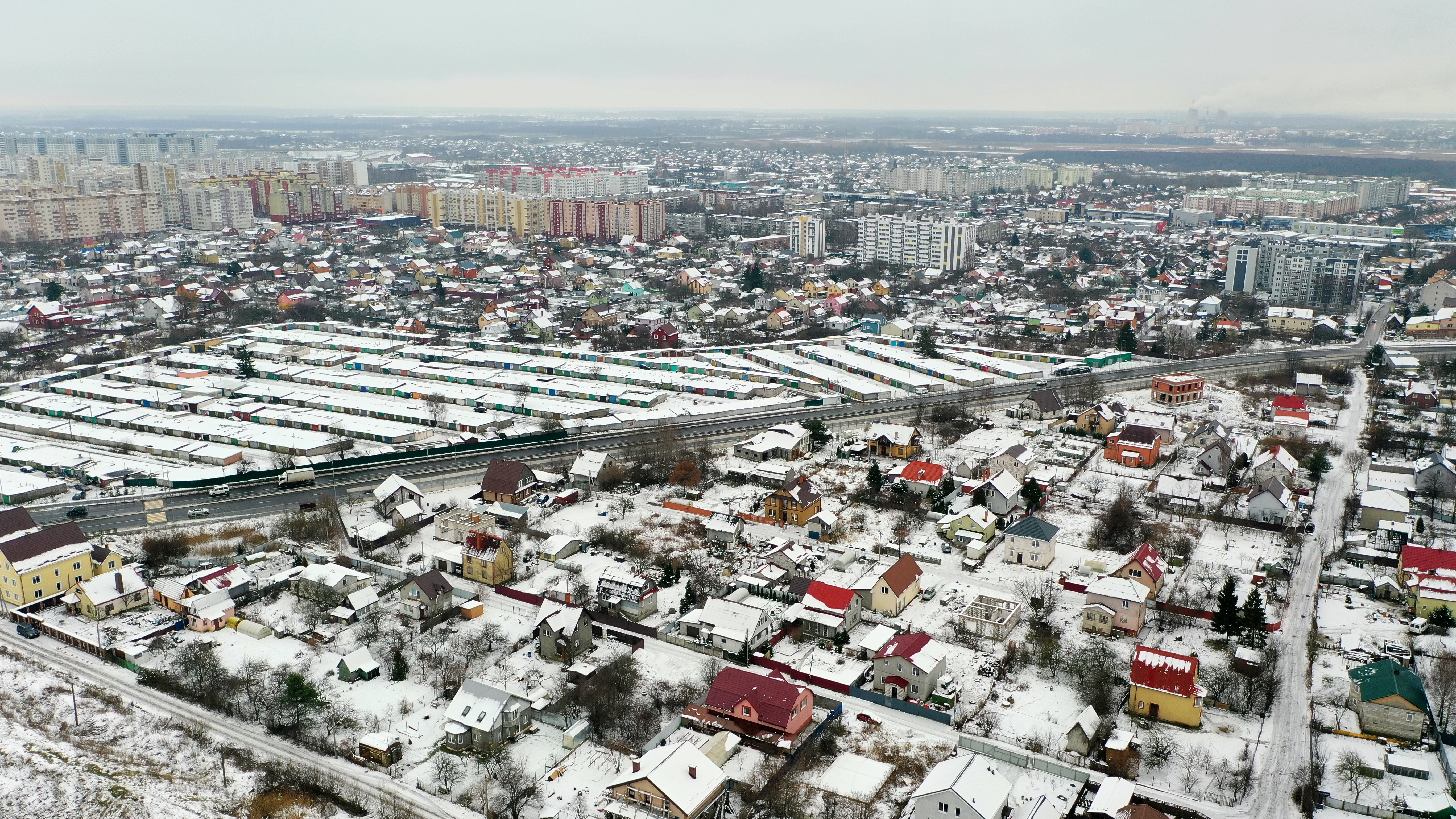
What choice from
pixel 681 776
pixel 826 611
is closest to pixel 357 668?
pixel 681 776

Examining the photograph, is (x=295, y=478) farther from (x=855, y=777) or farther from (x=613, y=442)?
(x=855, y=777)

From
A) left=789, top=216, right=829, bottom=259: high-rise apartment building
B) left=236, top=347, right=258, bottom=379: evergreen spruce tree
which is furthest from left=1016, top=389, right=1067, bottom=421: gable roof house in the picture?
left=789, top=216, right=829, bottom=259: high-rise apartment building

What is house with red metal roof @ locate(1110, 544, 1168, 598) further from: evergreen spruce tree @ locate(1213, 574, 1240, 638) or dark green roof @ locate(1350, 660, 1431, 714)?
dark green roof @ locate(1350, 660, 1431, 714)

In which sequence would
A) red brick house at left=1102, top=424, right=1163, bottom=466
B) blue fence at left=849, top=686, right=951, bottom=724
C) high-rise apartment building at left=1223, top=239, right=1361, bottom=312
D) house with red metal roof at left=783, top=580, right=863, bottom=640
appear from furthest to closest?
high-rise apartment building at left=1223, top=239, right=1361, bottom=312, red brick house at left=1102, top=424, right=1163, bottom=466, house with red metal roof at left=783, top=580, right=863, bottom=640, blue fence at left=849, top=686, right=951, bottom=724

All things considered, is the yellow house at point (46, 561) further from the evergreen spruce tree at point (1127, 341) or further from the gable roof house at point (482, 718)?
the evergreen spruce tree at point (1127, 341)

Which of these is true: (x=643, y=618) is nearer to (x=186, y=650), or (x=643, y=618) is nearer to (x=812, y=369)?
(x=186, y=650)

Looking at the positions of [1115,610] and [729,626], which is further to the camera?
[1115,610]

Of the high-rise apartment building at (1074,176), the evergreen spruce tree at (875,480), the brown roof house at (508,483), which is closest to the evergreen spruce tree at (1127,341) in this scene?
the evergreen spruce tree at (875,480)
